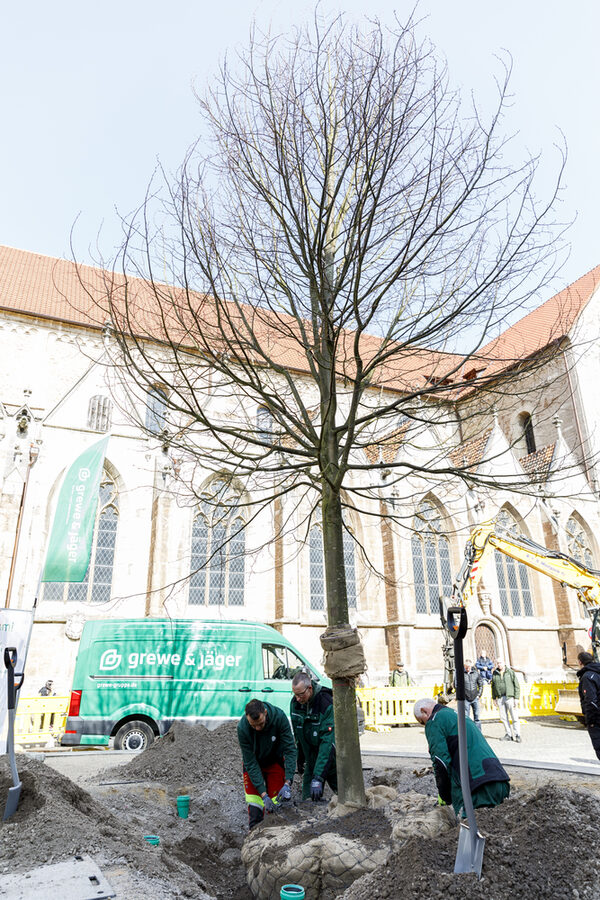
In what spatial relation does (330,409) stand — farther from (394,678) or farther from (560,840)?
(394,678)

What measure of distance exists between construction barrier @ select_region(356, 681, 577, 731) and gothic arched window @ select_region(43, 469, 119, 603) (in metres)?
8.18

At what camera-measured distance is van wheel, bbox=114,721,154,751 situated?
1107 cm

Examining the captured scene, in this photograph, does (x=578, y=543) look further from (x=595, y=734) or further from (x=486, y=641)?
(x=595, y=734)

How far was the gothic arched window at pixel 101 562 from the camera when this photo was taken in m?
17.5

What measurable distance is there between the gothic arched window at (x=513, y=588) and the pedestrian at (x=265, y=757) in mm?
19190

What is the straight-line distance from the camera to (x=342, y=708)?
5352 millimetres

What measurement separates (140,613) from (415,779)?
42.5 ft

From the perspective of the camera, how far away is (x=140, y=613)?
1802 cm

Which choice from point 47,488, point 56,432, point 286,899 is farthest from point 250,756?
point 56,432

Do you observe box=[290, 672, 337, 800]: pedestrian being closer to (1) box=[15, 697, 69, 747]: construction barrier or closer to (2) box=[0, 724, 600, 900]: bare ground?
(2) box=[0, 724, 600, 900]: bare ground

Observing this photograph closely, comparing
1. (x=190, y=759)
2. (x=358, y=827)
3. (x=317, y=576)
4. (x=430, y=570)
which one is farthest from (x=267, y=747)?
(x=430, y=570)

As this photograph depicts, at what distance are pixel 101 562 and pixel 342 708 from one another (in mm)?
14777

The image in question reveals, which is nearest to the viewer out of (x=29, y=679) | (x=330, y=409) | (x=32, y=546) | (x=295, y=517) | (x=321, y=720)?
(x=330, y=409)

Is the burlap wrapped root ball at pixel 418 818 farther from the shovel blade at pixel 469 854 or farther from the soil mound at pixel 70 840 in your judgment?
the soil mound at pixel 70 840
